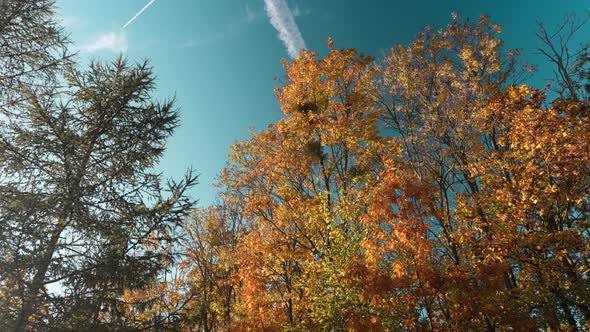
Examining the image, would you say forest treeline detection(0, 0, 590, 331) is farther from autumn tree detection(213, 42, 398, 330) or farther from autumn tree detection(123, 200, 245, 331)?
autumn tree detection(123, 200, 245, 331)

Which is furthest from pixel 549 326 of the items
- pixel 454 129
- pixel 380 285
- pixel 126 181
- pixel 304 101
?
pixel 126 181

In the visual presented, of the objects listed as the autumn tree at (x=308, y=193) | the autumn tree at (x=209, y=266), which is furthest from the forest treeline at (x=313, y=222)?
the autumn tree at (x=209, y=266)

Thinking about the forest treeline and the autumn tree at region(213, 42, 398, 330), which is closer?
the forest treeline

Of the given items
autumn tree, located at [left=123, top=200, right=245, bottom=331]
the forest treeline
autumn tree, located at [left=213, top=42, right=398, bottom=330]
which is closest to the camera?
the forest treeline

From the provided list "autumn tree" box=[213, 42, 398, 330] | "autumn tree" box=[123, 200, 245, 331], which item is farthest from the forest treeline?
"autumn tree" box=[123, 200, 245, 331]

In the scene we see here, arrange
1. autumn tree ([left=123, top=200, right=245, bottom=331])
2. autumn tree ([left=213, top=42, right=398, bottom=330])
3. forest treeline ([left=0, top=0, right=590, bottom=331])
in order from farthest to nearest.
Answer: autumn tree ([left=123, top=200, right=245, bottom=331]) → autumn tree ([left=213, top=42, right=398, bottom=330]) → forest treeline ([left=0, top=0, right=590, bottom=331])

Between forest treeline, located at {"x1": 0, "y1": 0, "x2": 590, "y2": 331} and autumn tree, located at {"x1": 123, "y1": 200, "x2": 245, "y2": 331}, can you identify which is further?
autumn tree, located at {"x1": 123, "y1": 200, "x2": 245, "y2": 331}

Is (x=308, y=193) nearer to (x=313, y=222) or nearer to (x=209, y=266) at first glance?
(x=313, y=222)

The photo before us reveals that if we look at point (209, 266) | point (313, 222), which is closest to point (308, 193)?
point (313, 222)

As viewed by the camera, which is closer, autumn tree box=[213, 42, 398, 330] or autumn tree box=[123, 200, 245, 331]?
autumn tree box=[213, 42, 398, 330]

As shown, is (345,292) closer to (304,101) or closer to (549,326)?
(549,326)

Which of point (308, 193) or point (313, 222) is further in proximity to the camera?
point (308, 193)

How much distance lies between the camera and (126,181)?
912cm

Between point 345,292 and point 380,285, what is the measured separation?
78.2 inches
